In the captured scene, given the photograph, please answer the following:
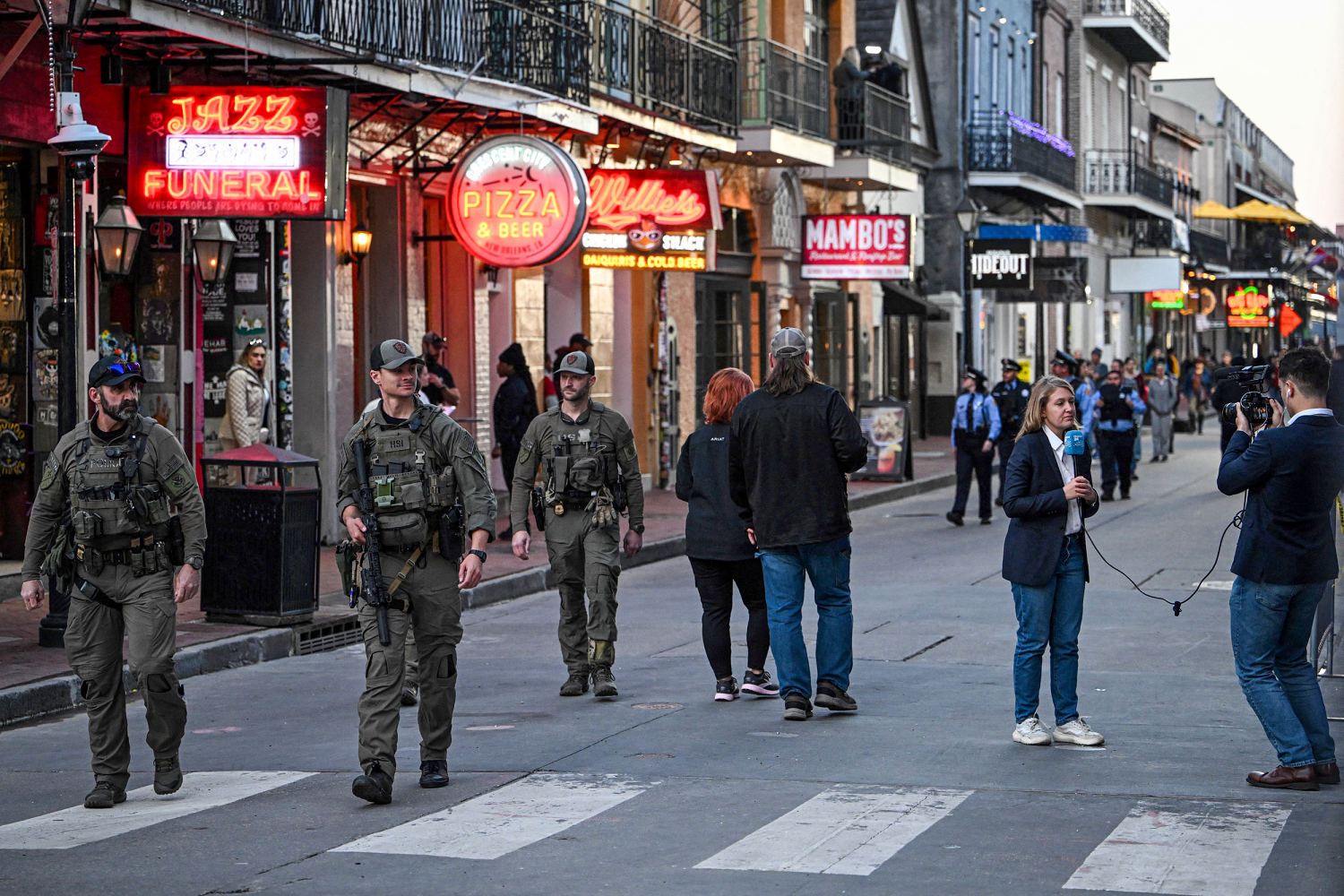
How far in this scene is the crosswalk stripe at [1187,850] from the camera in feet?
20.7

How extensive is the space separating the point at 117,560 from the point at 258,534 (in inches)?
177

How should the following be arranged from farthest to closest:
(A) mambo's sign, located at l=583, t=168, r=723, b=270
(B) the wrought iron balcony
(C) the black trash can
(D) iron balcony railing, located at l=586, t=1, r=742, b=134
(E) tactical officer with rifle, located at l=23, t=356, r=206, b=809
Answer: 1. (B) the wrought iron balcony
2. (A) mambo's sign, located at l=583, t=168, r=723, b=270
3. (D) iron balcony railing, located at l=586, t=1, r=742, b=134
4. (C) the black trash can
5. (E) tactical officer with rifle, located at l=23, t=356, r=206, b=809

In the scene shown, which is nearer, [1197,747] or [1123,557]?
[1197,747]

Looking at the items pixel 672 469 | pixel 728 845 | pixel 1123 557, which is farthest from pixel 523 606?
pixel 672 469

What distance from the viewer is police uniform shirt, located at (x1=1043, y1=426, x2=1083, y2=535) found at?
8.87 meters

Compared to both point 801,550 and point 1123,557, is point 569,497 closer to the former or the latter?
point 801,550

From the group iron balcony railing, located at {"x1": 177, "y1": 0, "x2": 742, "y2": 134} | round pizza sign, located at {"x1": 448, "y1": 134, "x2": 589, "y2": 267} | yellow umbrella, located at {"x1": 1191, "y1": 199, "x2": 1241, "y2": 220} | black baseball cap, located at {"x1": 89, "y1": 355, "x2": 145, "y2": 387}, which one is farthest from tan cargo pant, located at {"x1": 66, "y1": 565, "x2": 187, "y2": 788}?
yellow umbrella, located at {"x1": 1191, "y1": 199, "x2": 1241, "y2": 220}

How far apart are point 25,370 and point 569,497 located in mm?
6370

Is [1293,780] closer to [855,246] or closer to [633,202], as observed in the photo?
[633,202]

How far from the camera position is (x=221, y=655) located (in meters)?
11.9

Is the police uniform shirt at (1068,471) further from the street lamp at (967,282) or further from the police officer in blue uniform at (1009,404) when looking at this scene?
the street lamp at (967,282)

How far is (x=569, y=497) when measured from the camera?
1061 cm

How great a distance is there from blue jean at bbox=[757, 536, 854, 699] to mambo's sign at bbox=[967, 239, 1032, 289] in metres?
29.0

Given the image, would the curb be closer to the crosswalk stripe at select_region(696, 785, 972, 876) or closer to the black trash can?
the black trash can
